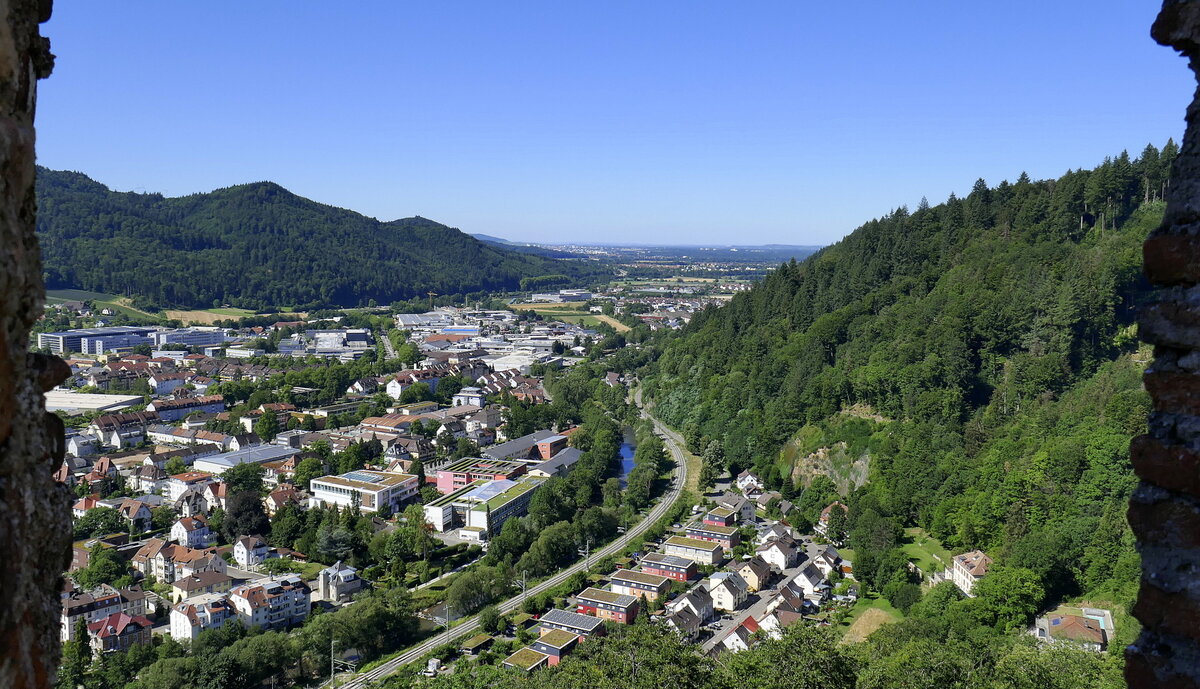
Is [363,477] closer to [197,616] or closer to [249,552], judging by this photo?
[249,552]

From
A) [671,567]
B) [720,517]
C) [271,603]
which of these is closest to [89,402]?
[271,603]

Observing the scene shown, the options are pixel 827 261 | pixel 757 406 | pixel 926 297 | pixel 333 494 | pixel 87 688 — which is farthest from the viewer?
pixel 827 261

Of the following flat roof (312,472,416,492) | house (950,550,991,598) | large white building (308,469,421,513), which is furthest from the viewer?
flat roof (312,472,416,492)

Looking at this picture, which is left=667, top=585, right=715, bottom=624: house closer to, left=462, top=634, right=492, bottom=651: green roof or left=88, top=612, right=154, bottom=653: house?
left=462, top=634, right=492, bottom=651: green roof

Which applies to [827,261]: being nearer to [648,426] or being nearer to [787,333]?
[787,333]

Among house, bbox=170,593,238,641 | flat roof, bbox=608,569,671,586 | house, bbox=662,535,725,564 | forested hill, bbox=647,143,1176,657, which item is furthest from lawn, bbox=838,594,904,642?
house, bbox=170,593,238,641

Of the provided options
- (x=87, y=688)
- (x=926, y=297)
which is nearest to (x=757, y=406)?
(x=926, y=297)
